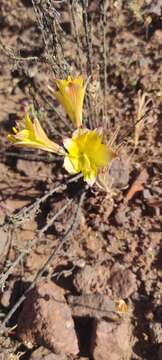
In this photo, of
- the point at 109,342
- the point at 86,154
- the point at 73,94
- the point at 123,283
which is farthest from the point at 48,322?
the point at 73,94

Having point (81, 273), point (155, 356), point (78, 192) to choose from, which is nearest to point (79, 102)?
point (78, 192)

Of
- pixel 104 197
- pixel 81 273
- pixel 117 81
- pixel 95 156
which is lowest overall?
pixel 81 273

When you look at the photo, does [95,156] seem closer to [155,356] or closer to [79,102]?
[79,102]

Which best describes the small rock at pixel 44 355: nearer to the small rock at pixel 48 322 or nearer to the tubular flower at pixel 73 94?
the small rock at pixel 48 322

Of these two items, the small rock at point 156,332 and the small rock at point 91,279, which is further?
the small rock at point 91,279

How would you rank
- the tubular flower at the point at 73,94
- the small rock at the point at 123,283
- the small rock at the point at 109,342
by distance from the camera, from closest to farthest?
the tubular flower at the point at 73,94, the small rock at the point at 109,342, the small rock at the point at 123,283

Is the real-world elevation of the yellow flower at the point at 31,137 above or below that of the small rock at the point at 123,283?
above

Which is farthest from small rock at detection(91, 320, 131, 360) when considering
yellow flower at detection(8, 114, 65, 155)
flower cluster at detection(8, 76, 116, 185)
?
yellow flower at detection(8, 114, 65, 155)

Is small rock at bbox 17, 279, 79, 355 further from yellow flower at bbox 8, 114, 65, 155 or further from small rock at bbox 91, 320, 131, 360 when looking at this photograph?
yellow flower at bbox 8, 114, 65, 155

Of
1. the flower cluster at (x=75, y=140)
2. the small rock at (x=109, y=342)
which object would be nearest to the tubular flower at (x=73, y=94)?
the flower cluster at (x=75, y=140)
